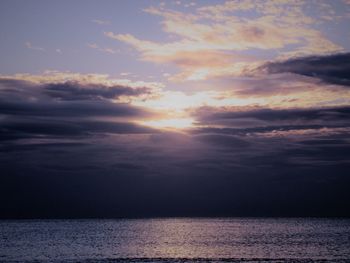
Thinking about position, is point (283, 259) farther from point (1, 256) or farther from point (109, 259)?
point (1, 256)

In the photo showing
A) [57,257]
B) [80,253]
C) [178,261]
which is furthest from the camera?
[80,253]

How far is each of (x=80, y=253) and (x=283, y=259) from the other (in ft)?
159

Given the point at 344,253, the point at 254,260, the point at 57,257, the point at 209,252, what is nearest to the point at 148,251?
the point at 209,252

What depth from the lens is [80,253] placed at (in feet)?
402

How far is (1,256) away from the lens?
115938 mm

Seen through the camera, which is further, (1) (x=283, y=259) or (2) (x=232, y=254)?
(2) (x=232, y=254)

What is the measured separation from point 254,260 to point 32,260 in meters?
46.1

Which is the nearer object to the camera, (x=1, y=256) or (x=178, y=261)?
(x=178, y=261)

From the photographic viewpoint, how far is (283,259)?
104 metres

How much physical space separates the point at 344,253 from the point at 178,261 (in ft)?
137

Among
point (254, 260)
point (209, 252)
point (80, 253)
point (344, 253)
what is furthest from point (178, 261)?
point (344, 253)

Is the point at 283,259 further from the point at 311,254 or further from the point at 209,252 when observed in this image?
the point at 209,252

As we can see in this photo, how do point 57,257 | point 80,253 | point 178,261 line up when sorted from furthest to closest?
point 80,253 < point 57,257 < point 178,261

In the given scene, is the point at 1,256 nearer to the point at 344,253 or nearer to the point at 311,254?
the point at 311,254
